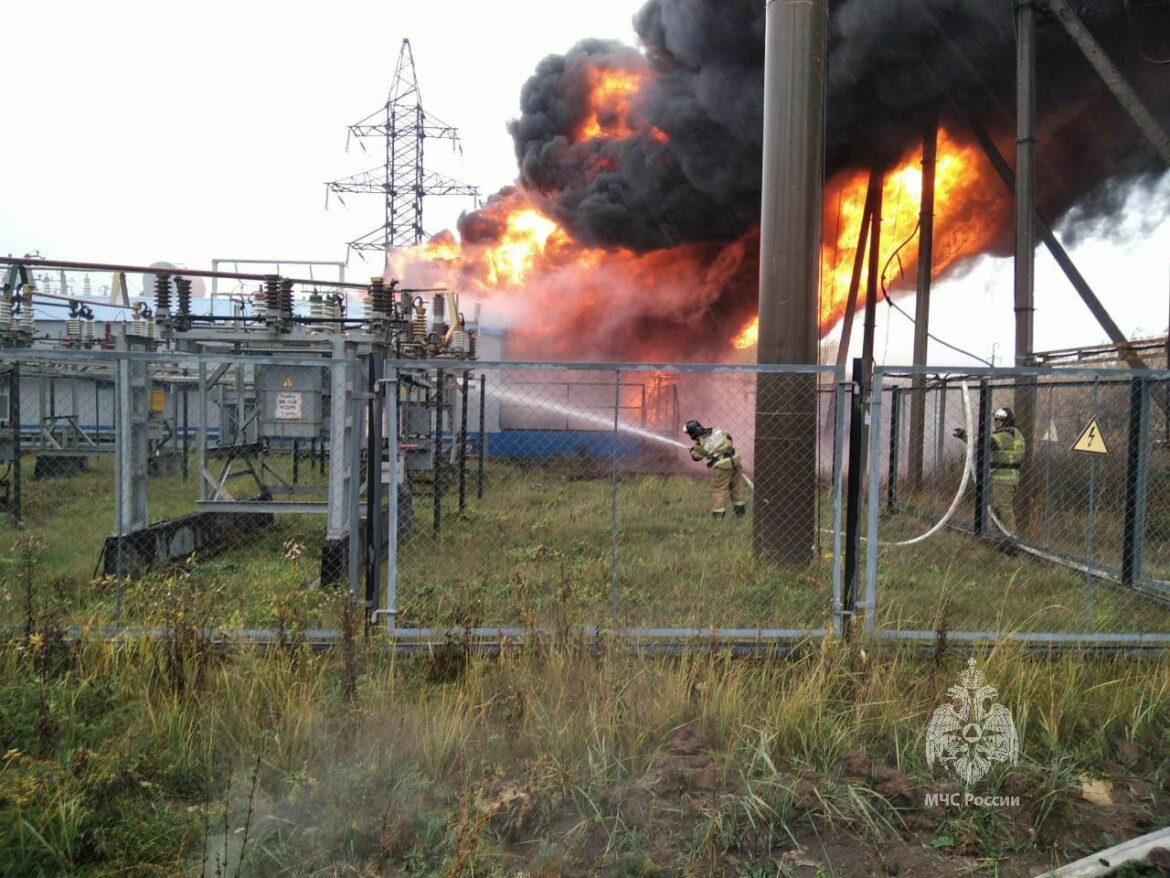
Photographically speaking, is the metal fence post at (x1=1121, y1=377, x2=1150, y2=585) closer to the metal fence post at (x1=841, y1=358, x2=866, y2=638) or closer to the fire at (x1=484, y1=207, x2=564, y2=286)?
the metal fence post at (x1=841, y1=358, x2=866, y2=638)

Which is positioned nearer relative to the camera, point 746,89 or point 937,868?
point 937,868

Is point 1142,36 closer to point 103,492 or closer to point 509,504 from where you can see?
point 509,504

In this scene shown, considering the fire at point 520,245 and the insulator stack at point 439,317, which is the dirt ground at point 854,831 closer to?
the insulator stack at point 439,317

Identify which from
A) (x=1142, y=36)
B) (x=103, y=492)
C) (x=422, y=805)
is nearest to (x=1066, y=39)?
(x=1142, y=36)

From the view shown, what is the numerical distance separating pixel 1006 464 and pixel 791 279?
3.99m

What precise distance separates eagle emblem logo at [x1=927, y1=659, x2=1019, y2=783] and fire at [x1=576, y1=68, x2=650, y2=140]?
54.5 ft

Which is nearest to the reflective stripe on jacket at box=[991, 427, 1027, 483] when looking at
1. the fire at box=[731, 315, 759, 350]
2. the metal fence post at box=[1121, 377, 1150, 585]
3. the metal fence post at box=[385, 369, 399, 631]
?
the metal fence post at box=[1121, 377, 1150, 585]

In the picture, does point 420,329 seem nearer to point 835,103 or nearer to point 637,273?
point 835,103

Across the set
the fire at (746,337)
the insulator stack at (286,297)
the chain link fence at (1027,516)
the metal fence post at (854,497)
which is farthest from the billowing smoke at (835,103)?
the insulator stack at (286,297)

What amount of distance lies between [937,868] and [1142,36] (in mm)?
12957

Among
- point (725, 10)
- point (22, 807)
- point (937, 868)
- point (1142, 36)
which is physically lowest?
point (937, 868)

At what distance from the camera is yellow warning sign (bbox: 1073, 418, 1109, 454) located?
17.7 ft

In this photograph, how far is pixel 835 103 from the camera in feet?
45.1

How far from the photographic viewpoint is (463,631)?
448 cm
